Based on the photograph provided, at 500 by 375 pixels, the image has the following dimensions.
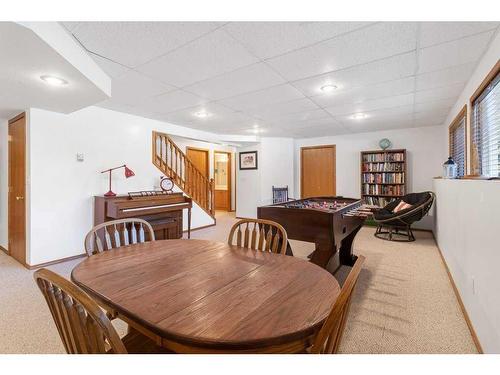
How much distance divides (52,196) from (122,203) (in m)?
0.89

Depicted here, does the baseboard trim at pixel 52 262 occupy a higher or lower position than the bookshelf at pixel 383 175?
lower

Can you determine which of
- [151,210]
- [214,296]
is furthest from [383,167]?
[214,296]

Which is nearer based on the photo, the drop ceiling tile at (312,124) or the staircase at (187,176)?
the drop ceiling tile at (312,124)

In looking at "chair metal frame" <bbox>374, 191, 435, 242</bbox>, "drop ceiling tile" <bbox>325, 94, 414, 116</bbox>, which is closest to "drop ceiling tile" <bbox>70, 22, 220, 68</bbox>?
"drop ceiling tile" <bbox>325, 94, 414, 116</bbox>

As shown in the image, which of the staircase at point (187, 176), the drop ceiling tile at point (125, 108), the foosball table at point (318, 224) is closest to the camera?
the foosball table at point (318, 224)

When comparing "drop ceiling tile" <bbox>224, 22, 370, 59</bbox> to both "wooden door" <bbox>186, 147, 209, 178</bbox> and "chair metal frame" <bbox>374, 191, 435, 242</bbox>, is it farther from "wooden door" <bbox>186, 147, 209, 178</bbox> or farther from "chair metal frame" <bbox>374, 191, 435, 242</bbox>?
"wooden door" <bbox>186, 147, 209, 178</bbox>

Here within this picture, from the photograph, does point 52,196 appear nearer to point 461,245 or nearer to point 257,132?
point 257,132

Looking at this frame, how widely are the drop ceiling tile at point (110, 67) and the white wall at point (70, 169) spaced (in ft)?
4.68

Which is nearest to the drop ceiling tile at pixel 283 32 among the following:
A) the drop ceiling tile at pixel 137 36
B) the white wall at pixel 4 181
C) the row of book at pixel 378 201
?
the drop ceiling tile at pixel 137 36

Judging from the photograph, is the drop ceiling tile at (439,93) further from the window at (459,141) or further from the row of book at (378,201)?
the row of book at (378,201)

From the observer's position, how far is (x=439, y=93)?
3283 mm

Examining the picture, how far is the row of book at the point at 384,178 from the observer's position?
18.1 feet
